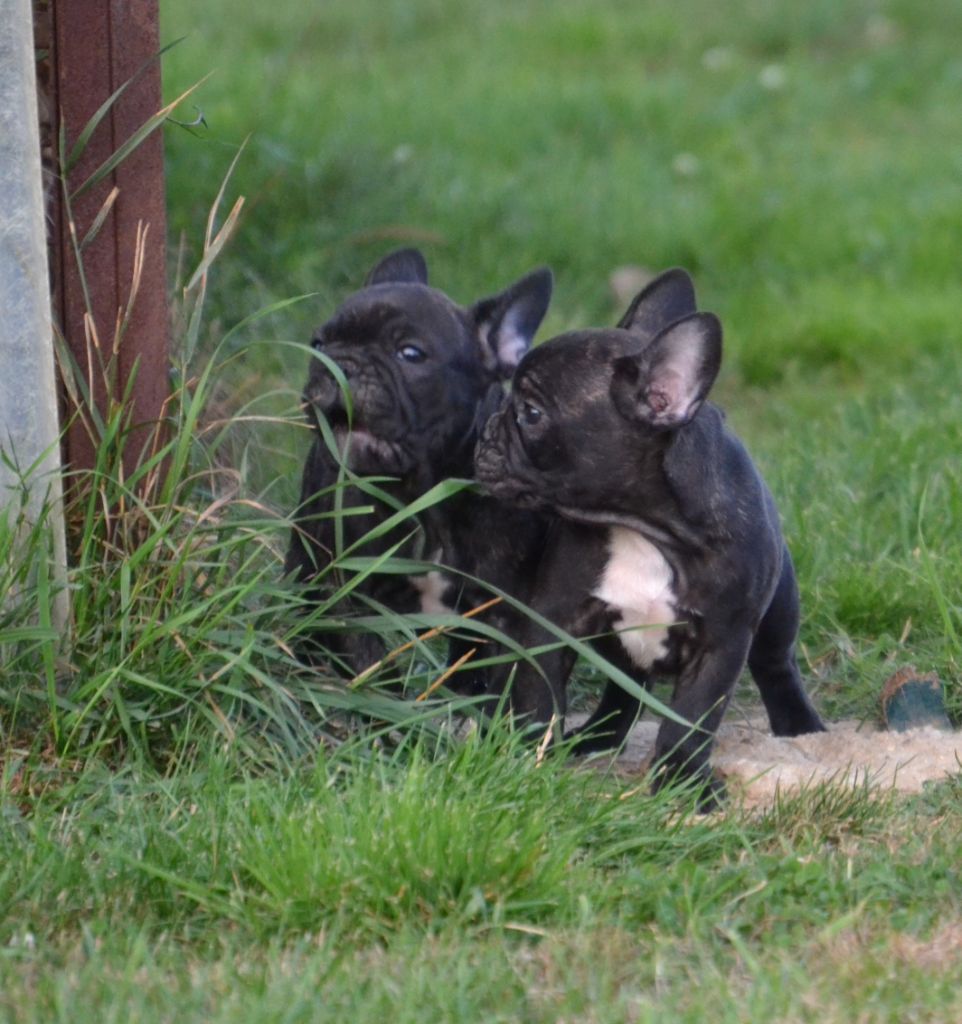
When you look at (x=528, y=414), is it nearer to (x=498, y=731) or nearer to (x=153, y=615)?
(x=498, y=731)

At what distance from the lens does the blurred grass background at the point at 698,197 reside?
5660 mm

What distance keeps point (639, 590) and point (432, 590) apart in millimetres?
641

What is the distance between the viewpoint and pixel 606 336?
413cm

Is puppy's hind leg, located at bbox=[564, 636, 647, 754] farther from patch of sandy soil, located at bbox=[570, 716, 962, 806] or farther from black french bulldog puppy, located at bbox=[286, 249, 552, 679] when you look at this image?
black french bulldog puppy, located at bbox=[286, 249, 552, 679]

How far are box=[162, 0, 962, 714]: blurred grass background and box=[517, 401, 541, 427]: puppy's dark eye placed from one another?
0.91 meters

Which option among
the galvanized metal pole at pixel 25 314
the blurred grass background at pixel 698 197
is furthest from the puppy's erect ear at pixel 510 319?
the galvanized metal pole at pixel 25 314

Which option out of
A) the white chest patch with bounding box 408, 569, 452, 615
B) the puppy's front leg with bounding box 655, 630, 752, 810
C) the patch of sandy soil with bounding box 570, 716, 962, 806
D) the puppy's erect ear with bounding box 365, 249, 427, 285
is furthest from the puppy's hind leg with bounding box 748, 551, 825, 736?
the puppy's erect ear with bounding box 365, 249, 427, 285

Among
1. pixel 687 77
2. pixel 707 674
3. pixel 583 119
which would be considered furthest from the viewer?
pixel 687 77

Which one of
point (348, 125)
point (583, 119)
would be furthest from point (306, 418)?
point (583, 119)

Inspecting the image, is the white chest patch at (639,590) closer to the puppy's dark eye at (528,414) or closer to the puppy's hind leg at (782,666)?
the puppy's dark eye at (528,414)

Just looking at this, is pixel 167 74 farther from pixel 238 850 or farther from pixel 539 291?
pixel 238 850

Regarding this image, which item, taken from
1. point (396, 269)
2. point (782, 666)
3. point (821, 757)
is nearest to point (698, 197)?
point (396, 269)

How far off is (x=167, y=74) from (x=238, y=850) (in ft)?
18.0

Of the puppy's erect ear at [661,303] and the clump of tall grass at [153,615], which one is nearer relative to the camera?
the clump of tall grass at [153,615]
